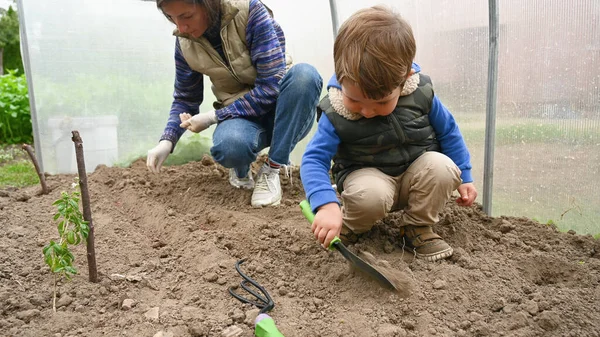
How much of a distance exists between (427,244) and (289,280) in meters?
0.59

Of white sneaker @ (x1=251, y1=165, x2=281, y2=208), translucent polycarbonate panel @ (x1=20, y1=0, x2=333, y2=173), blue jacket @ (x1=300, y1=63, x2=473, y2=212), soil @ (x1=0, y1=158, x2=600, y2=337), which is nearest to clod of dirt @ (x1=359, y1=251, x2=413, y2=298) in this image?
soil @ (x1=0, y1=158, x2=600, y2=337)

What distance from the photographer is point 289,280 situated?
2008 mm

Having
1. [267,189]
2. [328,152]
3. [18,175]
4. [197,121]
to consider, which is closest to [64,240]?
[328,152]

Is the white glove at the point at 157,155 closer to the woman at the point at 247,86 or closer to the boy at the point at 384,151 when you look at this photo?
the woman at the point at 247,86

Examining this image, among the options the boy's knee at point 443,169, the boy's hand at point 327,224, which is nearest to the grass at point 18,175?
the boy's hand at point 327,224

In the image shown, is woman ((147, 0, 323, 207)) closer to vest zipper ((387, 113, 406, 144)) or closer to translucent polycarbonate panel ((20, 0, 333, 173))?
vest zipper ((387, 113, 406, 144))

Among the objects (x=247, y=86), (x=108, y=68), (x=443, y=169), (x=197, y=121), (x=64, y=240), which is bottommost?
(x=64, y=240)

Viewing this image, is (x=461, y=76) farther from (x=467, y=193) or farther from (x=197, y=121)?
(x=197, y=121)

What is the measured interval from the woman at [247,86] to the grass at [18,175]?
174cm

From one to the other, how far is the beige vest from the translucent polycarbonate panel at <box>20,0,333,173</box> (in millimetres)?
1221

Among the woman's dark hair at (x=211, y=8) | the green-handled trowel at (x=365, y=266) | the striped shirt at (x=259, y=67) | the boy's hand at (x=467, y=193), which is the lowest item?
the green-handled trowel at (x=365, y=266)

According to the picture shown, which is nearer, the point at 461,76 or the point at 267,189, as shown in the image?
the point at 461,76

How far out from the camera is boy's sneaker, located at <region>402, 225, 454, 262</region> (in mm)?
2113

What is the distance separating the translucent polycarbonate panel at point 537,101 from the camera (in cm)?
233
